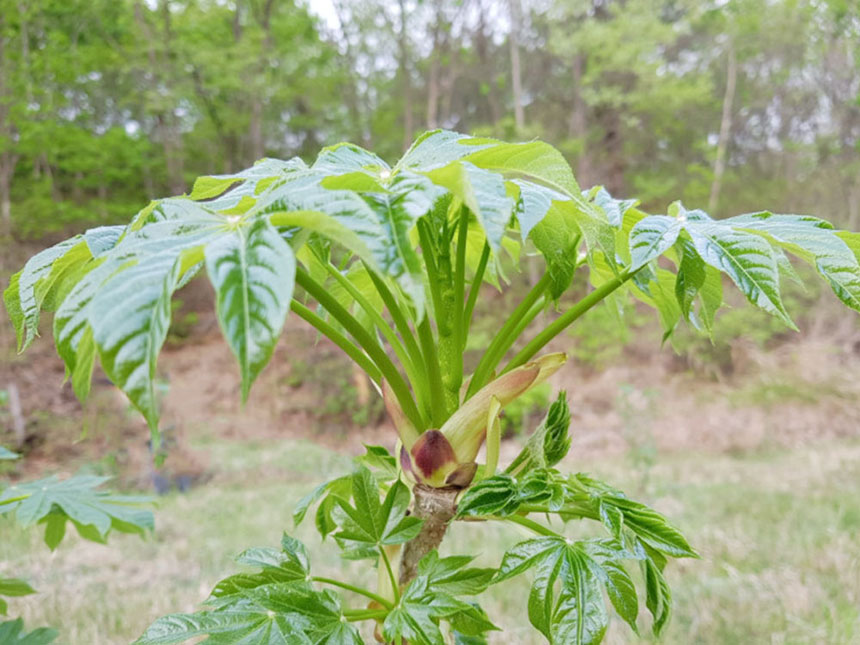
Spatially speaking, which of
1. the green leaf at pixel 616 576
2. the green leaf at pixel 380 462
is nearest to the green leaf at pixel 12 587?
the green leaf at pixel 380 462

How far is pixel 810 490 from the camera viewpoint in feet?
8.66

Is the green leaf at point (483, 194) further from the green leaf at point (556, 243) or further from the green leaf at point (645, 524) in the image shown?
the green leaf at point (645, 524)

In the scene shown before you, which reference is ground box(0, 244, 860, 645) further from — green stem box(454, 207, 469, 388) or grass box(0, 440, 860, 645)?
green stem box(454, 207, 469, 388)

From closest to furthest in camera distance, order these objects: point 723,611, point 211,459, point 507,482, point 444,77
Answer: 1. point 507,482
2. point 723,611
3. point 211,459
4. point 444,77

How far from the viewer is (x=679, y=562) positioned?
167 cm

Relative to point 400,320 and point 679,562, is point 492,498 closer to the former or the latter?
point 400,320

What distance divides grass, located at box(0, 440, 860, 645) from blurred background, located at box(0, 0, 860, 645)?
12 millimetres

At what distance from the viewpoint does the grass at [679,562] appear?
3.85 ft

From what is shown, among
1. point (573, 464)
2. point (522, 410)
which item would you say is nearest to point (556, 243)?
point (573, 464)

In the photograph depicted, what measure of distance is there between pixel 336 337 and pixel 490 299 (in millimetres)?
8140

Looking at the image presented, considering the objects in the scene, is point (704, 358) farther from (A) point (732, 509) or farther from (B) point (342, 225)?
(B) point (342, 225)

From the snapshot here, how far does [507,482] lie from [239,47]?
793cm

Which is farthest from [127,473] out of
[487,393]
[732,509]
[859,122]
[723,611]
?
[859,122]

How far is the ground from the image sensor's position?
1.31m
